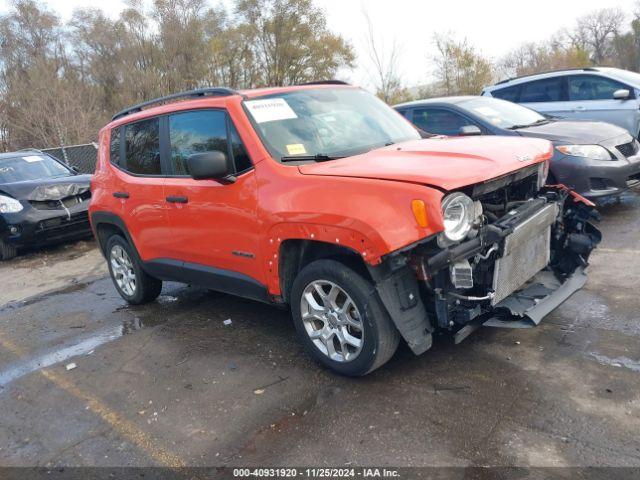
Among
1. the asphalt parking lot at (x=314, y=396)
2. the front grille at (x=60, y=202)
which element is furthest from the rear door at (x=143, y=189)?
the front grille at (x=60, y=202)

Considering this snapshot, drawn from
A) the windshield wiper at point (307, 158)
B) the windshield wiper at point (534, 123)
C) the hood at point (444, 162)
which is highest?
the windshield wiper at point (307, 158)

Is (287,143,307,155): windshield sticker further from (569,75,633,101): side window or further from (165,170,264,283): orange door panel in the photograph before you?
(569,75,633,101): side window

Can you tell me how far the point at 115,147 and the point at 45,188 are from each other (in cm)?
429

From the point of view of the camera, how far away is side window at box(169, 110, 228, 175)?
4.20m

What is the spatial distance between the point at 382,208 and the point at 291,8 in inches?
1297

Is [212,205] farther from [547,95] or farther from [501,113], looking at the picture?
[547,95]

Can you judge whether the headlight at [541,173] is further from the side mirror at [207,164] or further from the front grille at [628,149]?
the front grille at [628,149]

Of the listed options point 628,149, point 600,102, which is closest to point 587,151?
point 628,149

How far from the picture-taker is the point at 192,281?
477 centimetres

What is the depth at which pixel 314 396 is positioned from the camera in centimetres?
349

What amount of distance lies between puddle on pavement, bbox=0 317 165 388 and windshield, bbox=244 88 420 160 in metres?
2.35

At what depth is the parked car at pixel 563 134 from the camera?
6359 millimetres

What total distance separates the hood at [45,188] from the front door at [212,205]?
209 inches

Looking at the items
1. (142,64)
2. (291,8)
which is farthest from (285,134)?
(291,8)
